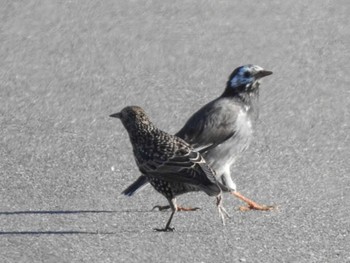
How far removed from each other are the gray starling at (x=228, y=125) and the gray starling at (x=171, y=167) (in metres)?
0.48

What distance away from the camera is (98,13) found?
12.2 meters

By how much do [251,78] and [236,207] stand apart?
1106mm

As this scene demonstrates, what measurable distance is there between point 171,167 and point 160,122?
1.89 meters

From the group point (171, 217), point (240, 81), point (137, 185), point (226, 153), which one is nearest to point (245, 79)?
point (240, 81)

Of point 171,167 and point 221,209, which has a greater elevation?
point 171,167

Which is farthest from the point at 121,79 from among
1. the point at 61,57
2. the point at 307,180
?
the point at 307,180

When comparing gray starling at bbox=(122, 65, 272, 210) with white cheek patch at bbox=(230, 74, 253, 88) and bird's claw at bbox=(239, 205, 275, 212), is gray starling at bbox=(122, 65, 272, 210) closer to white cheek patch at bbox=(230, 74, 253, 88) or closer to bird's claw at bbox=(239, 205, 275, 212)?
white cheek patch at bbox=(230, 74, 253, 88)

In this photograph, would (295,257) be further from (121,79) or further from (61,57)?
(61,57)

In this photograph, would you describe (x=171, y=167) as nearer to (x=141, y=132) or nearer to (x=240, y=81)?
(x=141, y=132)

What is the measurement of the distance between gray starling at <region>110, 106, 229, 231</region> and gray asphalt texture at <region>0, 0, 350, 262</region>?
219 mm

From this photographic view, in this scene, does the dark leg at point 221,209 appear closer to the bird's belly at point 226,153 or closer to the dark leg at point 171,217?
the dark leg at point 171,217

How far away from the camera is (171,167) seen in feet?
26.2

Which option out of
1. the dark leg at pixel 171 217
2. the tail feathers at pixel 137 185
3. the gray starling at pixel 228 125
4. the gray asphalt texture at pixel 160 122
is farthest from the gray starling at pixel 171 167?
the gray starling at pixel 228 125

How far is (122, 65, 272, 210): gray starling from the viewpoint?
874 cm
